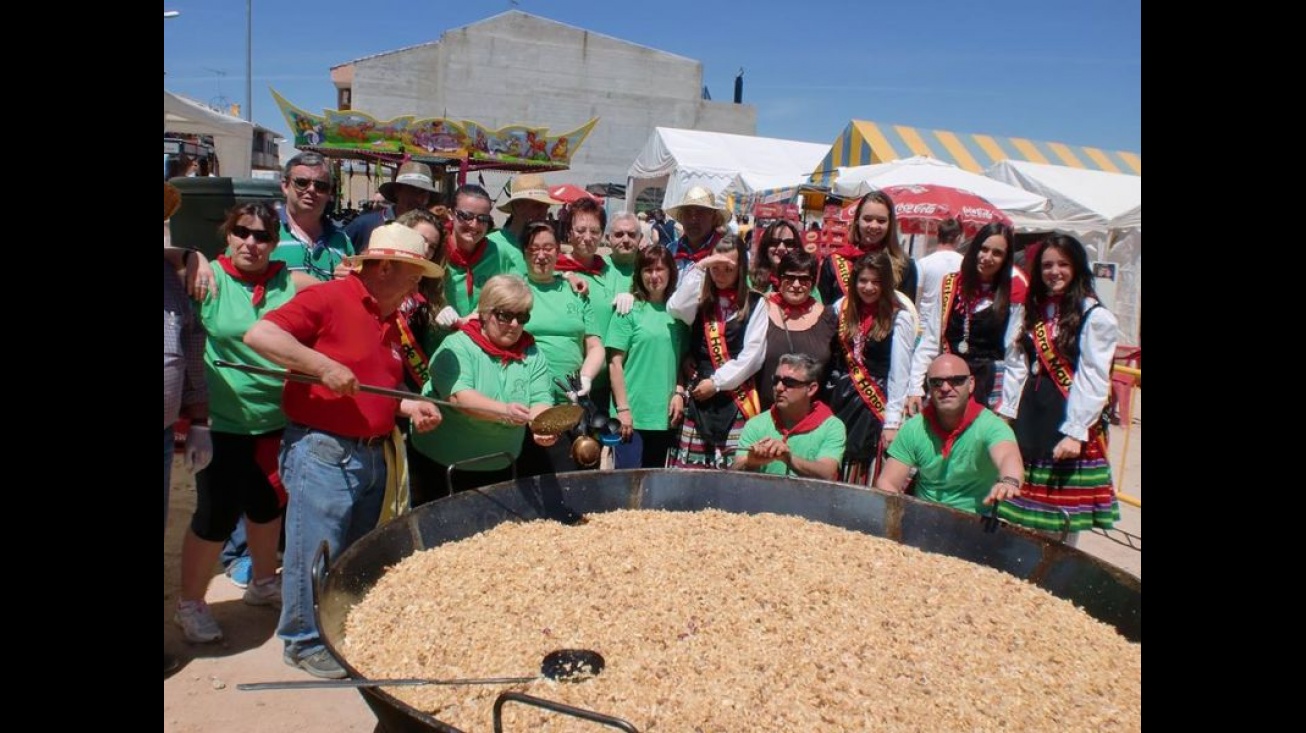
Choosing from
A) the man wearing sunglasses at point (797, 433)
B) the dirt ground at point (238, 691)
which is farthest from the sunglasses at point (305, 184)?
the man wearing sunglasses at point (797, 433)

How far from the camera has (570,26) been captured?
121 feet

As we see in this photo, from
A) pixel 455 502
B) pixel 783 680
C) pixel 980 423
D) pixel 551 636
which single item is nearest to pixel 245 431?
pixel 455 502

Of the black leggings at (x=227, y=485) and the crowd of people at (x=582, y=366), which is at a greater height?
the crowd of people at (x=582, y=366)

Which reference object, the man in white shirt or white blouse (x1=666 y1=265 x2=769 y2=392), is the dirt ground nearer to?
white blouse (x1=666 y1=265 x2=769 y2=392)

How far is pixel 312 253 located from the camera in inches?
155

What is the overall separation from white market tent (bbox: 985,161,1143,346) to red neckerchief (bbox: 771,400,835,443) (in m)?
9.35

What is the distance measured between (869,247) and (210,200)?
479 centimetres

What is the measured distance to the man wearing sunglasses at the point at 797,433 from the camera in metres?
3.54

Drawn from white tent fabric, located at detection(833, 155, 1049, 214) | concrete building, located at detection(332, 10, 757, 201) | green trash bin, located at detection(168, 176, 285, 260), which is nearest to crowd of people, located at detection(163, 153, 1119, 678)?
green trash bin, located at detection(168, 176, 285, 260)

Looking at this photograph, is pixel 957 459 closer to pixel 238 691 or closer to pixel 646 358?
pixel 646 358

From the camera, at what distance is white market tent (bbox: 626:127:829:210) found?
687 inches

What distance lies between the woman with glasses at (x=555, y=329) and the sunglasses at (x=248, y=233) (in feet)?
3.62

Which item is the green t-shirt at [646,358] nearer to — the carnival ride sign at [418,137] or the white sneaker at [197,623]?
the white sneaker at [197,623]
